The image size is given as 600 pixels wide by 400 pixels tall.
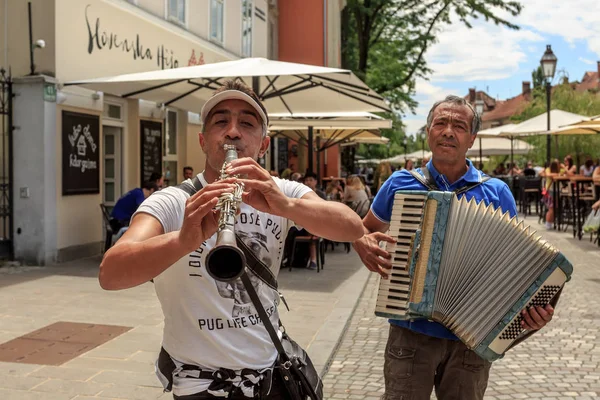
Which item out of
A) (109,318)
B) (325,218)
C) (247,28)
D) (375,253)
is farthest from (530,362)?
(247,28)

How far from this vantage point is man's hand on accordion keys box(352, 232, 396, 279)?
2.81 meters

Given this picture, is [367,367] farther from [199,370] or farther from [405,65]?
[405,65]

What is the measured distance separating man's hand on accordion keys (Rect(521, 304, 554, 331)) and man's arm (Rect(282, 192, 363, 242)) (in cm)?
89

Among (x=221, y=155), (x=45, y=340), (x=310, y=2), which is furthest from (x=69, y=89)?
(x=310, y=2)

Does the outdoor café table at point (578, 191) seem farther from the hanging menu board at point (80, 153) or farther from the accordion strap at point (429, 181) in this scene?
the accordion strap at point (429, 181)

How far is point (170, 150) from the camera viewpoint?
15.0m

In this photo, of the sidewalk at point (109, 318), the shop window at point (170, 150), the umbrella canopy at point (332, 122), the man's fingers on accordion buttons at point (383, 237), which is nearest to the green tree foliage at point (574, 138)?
the umbrella canopy at point (332, 122)

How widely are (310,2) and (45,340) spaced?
21130 mm

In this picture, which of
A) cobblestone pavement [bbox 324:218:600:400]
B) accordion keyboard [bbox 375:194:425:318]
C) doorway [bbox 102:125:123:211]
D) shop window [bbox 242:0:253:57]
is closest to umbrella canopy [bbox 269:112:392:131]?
doorway [bbox 102:125:123:211]

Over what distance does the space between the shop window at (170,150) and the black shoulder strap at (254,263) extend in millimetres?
12527

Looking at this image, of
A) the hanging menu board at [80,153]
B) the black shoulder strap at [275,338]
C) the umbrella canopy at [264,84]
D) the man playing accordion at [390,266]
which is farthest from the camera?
the hanging menu board at [80,153]

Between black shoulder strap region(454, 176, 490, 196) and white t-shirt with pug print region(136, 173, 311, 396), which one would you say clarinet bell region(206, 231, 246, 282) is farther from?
black shoulder strap region(454, 176, 490, 196)

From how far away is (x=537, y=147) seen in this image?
37.2 m

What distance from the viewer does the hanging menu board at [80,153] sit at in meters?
10.5
